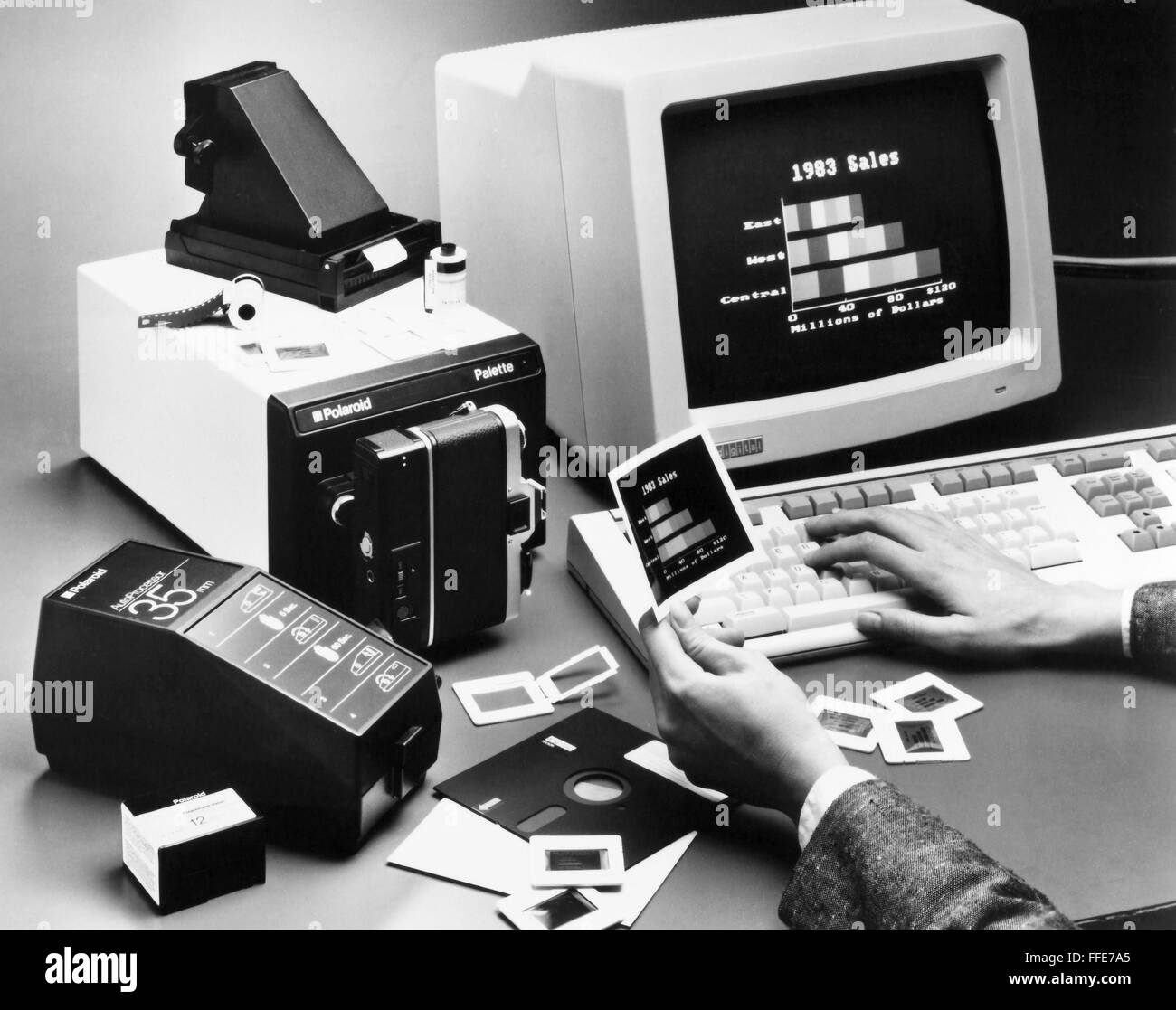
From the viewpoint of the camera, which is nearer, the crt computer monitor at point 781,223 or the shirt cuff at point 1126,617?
the shirt cuff at point 1126,617

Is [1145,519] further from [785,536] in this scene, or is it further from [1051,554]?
[785,536]

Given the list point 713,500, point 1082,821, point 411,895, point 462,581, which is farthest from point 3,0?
point 1082,821

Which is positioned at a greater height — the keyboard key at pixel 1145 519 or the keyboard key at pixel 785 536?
the keyboard key at pixel 785 536

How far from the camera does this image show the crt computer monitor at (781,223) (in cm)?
139

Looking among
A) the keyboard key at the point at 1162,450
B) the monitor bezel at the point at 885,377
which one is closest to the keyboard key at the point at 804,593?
the monitor bezel at the point at 885,377

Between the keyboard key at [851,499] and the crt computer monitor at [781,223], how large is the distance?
0.38 ft

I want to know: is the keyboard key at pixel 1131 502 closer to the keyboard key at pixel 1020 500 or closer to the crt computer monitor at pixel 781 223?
the keyboard key at pixel 1020 500

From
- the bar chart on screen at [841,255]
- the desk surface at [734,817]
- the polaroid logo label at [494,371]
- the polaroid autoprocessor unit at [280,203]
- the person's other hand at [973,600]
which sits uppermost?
the polaroid autoprocessor unit at [280,203]

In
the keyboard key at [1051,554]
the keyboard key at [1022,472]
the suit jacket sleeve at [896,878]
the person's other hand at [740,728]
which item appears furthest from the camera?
the keyboard key at [1022,472]

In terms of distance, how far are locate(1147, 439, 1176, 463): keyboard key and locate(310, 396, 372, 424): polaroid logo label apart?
31.6 inches

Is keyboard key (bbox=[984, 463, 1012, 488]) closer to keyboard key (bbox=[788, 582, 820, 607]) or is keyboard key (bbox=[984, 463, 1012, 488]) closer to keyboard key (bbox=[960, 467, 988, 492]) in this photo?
keyboard key (bbox=[960, 467, 988, 492])

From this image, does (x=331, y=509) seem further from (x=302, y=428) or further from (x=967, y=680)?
(x=967, y=680)

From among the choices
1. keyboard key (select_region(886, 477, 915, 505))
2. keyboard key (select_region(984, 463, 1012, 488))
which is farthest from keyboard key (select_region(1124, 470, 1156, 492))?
keyboard key (select_region(886, 477, 915, 505))

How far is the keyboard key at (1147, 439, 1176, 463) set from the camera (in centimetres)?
145
